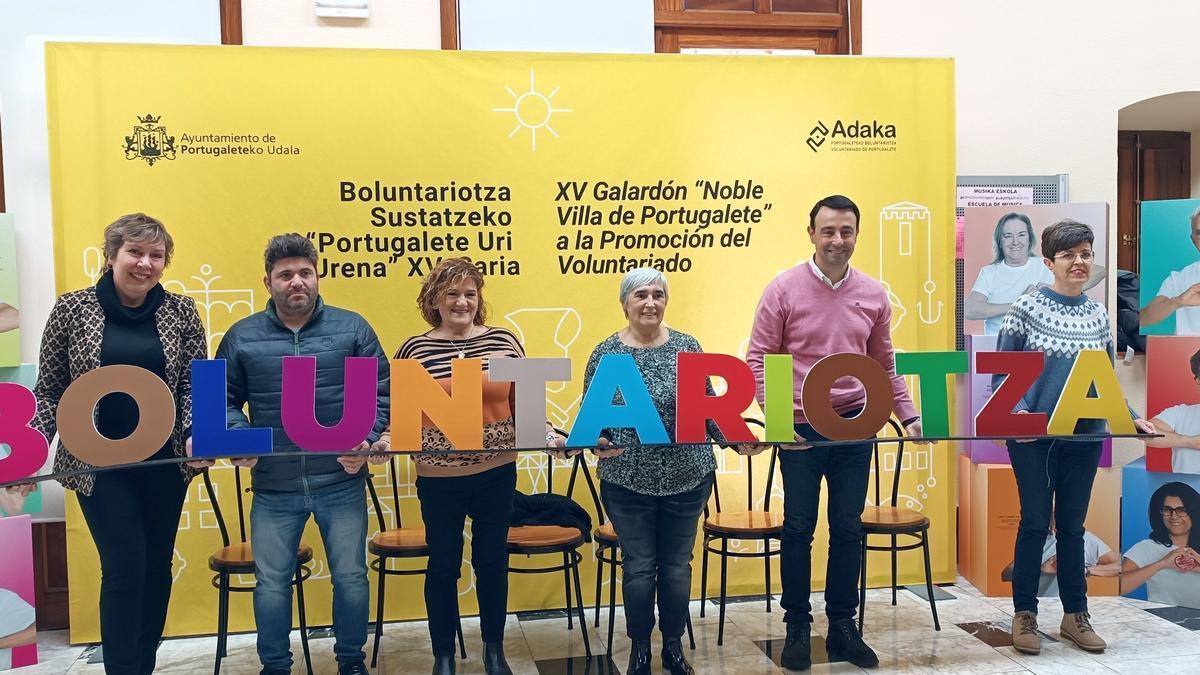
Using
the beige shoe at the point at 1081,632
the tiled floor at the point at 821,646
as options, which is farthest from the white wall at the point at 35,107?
the beige shoe at the point at 1081,632

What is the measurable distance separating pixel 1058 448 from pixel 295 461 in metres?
2.77

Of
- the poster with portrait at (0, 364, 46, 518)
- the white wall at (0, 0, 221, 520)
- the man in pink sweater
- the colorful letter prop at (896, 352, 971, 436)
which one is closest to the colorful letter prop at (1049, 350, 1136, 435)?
the colorful letter prop at (896, 352, 971, 436)

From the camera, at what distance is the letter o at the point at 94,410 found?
9.17ft

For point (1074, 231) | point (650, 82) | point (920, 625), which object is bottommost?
point (920, 625)

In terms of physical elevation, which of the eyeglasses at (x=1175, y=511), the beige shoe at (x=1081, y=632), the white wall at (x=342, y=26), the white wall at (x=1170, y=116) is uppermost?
the white wall at (x=342, y=26)

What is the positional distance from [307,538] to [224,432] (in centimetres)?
130

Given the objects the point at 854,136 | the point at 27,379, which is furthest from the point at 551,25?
the point at 27,379

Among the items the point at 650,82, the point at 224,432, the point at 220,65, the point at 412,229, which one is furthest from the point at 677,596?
the point at 220,65

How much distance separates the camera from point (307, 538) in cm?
407

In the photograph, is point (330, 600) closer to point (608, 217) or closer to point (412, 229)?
point (412, 229)

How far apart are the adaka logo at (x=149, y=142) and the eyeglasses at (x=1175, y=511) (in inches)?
180

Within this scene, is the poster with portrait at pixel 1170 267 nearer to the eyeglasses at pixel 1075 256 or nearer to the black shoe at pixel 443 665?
the eyeglasses at pixel 1075 256

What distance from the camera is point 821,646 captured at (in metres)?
3.68

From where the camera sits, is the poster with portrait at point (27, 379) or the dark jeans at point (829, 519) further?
the poster with portrait at point (27, 379)
